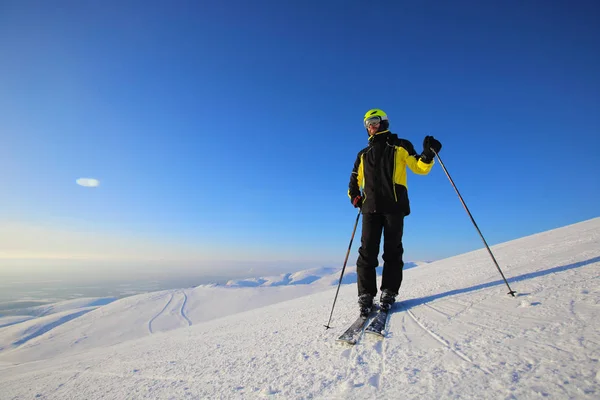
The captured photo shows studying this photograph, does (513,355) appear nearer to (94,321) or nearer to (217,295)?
(217,295)

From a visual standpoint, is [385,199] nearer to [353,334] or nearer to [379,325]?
[379,325]

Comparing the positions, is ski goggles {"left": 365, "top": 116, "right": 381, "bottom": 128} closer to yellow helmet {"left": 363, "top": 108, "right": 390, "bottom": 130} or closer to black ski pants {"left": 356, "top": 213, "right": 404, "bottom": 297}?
yellow helmet {"left": 363, "top": 108, "right": 390, "bottom": 130}

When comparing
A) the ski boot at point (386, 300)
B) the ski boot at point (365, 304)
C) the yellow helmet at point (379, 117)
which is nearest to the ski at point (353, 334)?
the ski boot at point (365, 304)

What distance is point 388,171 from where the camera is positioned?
3562 mm

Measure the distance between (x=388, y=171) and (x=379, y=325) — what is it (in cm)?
201

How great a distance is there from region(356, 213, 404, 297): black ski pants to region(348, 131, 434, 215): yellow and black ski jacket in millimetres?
152

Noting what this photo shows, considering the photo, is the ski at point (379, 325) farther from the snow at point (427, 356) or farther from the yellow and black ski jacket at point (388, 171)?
the yellow and black ski jacket at point (388, 171)

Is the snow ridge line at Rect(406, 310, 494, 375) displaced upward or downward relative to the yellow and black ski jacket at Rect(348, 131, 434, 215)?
downward

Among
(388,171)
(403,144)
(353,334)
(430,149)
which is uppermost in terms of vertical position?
(403,144)

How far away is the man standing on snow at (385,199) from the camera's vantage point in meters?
3.48

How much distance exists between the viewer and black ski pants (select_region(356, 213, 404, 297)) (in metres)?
3.44

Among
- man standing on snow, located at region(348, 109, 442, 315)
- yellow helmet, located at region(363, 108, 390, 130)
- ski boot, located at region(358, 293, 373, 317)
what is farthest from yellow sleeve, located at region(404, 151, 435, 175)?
ski boot, located at region(358, 293, 373, 317)

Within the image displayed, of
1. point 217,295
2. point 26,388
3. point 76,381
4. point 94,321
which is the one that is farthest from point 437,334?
point 94,321

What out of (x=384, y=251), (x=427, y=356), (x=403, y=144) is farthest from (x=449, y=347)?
(x=403, y=144)
